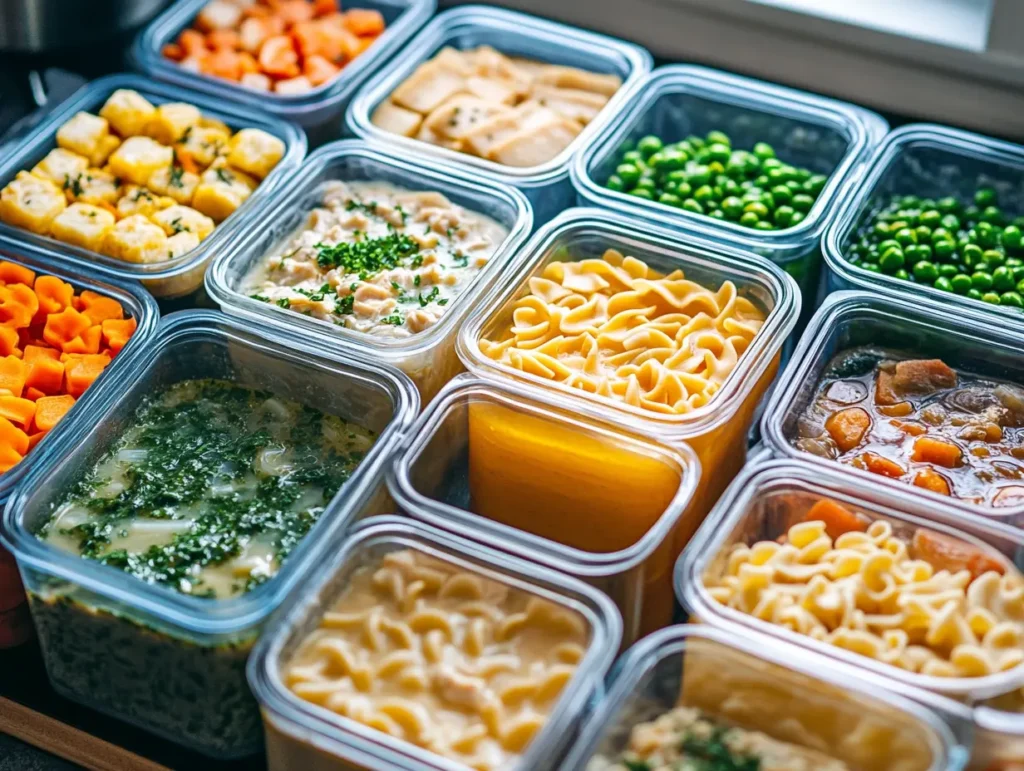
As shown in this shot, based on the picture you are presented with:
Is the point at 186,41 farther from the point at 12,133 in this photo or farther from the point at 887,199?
the point at 887,199

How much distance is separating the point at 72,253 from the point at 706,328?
4.31 feet

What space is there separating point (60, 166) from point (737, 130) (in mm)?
1603

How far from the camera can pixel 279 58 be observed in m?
3.24

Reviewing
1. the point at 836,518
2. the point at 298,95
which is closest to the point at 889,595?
the point at 836,518

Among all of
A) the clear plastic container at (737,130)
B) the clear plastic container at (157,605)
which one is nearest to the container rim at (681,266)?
the clear plastic container at (737,130)

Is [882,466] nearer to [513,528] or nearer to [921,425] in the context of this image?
[921,425]

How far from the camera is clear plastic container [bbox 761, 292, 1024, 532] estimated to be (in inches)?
94.3

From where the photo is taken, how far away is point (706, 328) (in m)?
2.49

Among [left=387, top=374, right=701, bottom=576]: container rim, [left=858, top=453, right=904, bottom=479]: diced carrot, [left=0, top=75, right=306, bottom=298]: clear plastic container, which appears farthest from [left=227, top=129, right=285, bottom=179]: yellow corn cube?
[left=858, top=453, right=904, bottom=479]: diced carrot

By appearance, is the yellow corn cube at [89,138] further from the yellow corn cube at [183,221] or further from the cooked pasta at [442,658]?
the cooked pasta at [442,658]

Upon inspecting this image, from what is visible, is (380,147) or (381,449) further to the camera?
(380,147)

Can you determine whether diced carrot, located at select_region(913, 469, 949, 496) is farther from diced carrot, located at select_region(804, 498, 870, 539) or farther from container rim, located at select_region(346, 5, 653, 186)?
container rim, located at select_region(346, 5, 653, 186)

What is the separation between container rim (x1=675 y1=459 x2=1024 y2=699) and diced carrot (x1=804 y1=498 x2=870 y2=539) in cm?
2

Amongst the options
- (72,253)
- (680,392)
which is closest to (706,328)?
(680,392)
